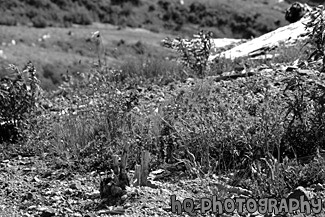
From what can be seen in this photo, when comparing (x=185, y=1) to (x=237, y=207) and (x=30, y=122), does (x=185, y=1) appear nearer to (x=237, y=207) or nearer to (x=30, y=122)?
(x=30, y=122)

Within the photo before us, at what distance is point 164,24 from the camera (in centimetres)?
3325

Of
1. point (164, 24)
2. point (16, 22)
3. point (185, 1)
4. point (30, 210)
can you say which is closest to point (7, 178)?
point (30, 210)

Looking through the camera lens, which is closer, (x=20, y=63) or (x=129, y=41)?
(x=20, y=63)

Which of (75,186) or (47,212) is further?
(75,186)

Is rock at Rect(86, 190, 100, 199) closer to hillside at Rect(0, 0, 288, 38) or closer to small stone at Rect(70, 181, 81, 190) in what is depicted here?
small stone at Rect(70, 181, 81, 190)

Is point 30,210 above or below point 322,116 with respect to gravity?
below

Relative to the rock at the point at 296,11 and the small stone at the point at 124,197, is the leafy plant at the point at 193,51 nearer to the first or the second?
the small stone at the point at 124,197

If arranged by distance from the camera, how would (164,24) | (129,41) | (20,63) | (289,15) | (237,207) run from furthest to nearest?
(164,24) < (129,41) < (20,63) < (289,15) < (237,207)

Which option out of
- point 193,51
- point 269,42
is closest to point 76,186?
point 193,51

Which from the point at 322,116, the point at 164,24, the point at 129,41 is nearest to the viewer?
the point at 322,116

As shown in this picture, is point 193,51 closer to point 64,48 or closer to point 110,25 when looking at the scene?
point 64,48

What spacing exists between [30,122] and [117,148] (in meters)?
1.56

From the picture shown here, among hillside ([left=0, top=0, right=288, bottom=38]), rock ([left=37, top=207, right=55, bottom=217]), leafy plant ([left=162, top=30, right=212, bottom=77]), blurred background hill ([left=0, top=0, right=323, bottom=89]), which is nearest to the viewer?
rock ([left=37, top=207, right=55, bottom=217])

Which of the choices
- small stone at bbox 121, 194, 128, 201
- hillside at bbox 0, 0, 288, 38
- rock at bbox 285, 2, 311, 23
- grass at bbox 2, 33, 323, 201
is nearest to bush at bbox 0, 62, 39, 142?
grass at bbox 2, 33, 323, 201
